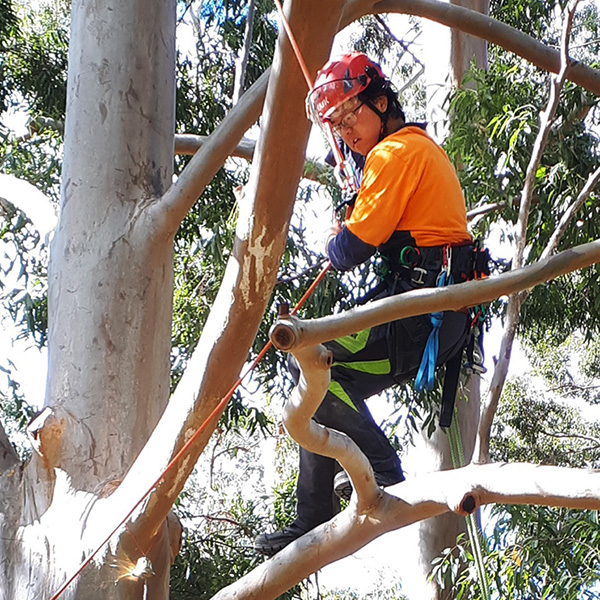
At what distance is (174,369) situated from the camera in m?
4.98

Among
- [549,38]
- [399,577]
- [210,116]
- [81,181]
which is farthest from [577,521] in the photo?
[399,577]

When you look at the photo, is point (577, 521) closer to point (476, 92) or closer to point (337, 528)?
point (476, 92)

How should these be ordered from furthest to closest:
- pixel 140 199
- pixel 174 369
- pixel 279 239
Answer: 1. pixel 174 369
2. pixel 140 199
3. pixel 279 239

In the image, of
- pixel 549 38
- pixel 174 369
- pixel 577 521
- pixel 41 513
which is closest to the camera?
pixel 41 513

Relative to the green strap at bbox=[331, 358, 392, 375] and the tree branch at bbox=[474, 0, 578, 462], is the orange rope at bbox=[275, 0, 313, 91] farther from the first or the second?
the green strap at bbox=[331, 358, 392, 375]

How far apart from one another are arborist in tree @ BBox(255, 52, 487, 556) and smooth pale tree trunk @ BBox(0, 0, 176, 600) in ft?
1.46

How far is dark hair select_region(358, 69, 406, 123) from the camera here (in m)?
2.45

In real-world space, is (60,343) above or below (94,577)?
above

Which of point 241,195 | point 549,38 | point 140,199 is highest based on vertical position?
point 549,38

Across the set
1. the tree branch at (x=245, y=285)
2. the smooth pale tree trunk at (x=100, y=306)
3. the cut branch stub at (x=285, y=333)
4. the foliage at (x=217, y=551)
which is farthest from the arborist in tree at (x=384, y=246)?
the foliage at (x=217, y=551)

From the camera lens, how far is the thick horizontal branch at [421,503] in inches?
68.9

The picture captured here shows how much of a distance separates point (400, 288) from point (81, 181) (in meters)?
0.83

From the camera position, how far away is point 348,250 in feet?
7.18

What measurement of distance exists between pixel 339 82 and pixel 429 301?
900mm
